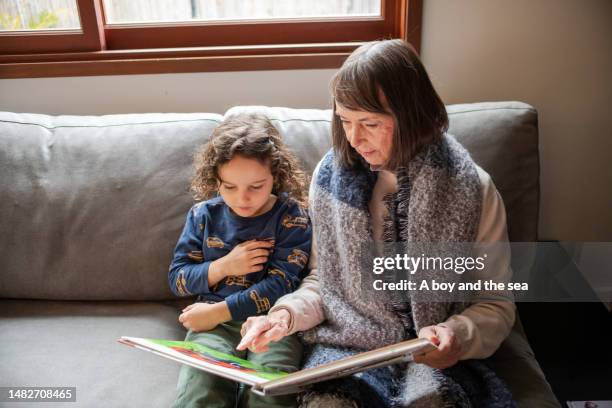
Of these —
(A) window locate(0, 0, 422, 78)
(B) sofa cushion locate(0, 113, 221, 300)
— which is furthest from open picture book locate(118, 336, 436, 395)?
(A) window locate(0, 0, 422, 78)

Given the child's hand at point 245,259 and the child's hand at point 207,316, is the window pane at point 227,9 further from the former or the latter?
the child's hand at point 207,316

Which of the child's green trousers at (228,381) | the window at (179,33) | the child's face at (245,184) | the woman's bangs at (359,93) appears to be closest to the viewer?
the woman's bangs at (359,93)

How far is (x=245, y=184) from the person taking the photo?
1.20 metres

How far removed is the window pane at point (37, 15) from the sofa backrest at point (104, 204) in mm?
466

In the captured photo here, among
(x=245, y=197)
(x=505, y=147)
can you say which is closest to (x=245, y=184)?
(x=245, y=197)

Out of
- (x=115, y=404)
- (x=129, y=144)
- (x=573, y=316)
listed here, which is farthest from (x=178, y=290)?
(x=573, y=316)

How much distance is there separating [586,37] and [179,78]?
123 cm

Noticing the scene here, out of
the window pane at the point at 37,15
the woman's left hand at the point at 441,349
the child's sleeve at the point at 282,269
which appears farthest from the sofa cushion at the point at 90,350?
the window pane at the point at 37,15

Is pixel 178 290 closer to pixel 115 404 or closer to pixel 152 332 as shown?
pixel 152 332

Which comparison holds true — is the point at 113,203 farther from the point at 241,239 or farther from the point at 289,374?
the point at 289,374

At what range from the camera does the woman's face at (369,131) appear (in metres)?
1.01

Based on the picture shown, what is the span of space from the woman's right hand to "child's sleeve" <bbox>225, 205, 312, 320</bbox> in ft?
0.38

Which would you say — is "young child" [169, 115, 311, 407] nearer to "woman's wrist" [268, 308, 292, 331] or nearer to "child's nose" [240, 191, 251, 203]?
"child's nose" [240, 191, 251, 203]

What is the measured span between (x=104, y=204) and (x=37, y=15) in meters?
0.75
